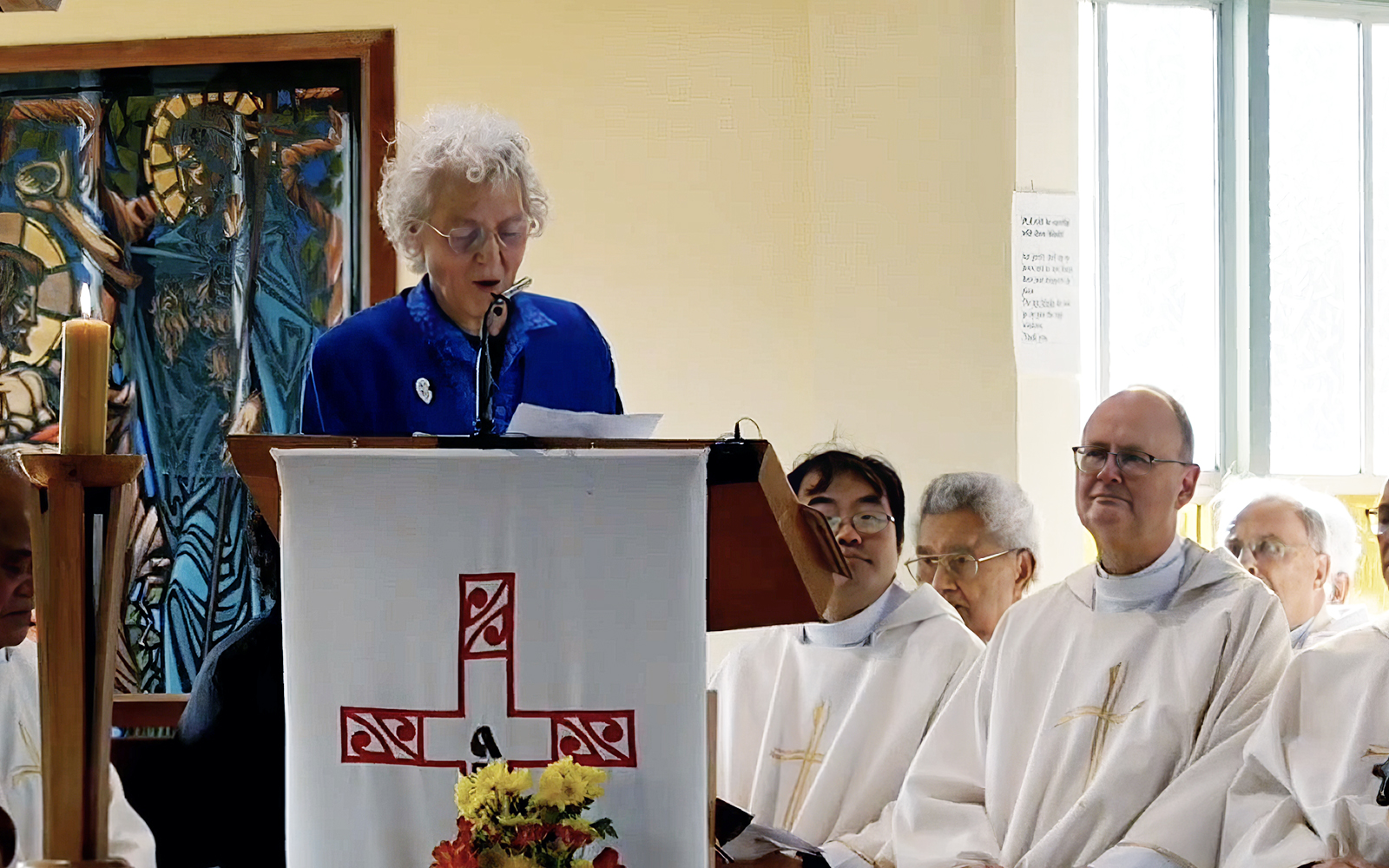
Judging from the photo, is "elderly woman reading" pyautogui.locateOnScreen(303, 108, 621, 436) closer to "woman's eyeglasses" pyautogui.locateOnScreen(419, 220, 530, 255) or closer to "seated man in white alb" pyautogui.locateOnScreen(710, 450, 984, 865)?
"woman's eyeglasses" pyautogui.locateOnScreen(419, 220, 530, 255)

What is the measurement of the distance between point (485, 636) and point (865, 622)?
2149mm

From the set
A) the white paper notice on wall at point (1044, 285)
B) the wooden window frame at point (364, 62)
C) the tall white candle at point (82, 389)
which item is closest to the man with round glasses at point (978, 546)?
the white paper notice on wall at point (1044, 285)

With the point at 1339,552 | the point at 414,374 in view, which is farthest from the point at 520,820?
the point at 1339,552

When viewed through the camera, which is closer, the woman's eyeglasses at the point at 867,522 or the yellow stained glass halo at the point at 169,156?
the woman's eyeglasses at the point at 867,522

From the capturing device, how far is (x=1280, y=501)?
571cm

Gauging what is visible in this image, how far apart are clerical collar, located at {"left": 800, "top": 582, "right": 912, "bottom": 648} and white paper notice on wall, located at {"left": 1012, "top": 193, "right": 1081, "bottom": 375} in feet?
5.57

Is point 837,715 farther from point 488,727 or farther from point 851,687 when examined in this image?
point 488,727

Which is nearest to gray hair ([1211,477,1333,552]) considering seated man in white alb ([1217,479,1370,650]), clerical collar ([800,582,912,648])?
seated man in white alb ([1217,479,1370,650])

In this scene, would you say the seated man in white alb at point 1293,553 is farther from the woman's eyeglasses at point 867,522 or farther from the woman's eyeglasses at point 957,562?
the woman's eyeglasses at point 867,522

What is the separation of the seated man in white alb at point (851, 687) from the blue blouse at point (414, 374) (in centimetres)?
97

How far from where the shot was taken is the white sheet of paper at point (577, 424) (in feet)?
7.70

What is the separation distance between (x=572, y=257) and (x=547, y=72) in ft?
2.19

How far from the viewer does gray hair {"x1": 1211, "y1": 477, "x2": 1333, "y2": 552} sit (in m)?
5.65

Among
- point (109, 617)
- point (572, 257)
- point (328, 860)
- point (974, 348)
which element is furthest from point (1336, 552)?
point (109, 617)
